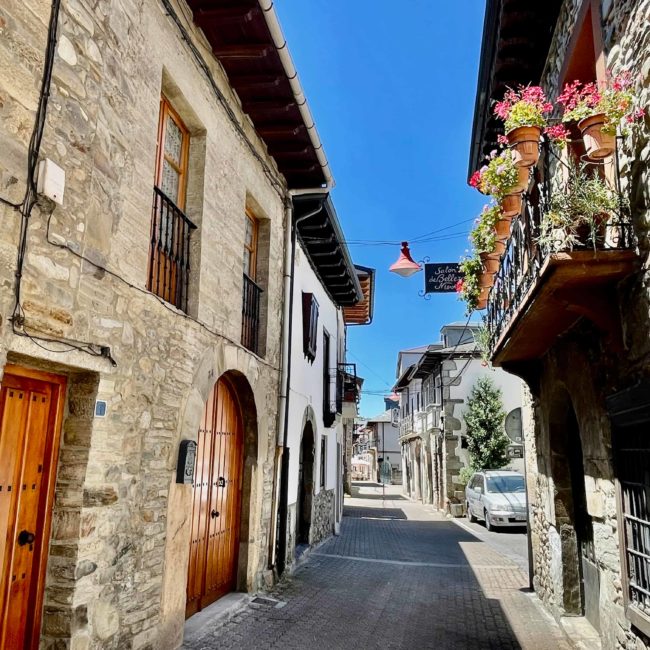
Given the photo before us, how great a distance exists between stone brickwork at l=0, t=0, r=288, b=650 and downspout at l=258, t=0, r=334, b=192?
752mm

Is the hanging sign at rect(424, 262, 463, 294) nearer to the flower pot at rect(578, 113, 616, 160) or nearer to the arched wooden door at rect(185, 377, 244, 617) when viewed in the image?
the arched wooden door at rect(185, 377, 244, 617)

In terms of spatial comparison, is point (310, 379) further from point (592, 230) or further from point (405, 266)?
point (592, 230)

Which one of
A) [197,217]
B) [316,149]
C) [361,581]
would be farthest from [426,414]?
[197,217]

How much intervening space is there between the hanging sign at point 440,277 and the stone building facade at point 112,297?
3.92 m

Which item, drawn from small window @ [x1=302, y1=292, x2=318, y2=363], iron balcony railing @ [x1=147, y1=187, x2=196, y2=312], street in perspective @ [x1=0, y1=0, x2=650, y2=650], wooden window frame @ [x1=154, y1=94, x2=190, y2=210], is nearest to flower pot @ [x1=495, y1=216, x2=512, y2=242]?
street in perspective @ [x1=0, y1=0, x2=650, y2=650]

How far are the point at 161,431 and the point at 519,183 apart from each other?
3630 mm

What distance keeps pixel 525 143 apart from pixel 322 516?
944cm

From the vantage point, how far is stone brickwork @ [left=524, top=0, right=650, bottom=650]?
3605mm

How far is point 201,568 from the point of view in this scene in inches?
224

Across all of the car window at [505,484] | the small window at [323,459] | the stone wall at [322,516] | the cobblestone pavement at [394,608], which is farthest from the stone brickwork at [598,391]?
the car window at [505,484]

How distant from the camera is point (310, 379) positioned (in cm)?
1031

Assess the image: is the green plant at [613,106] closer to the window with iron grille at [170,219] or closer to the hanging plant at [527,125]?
the hanging plant at [527,125]

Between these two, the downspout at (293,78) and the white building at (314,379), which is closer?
the downspout at (293,78)

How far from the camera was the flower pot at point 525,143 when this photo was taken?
→ 172 inches
